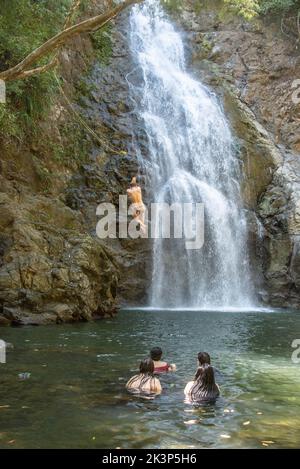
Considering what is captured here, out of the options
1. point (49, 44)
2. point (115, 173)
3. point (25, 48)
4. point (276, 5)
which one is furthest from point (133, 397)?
point (276, 5)

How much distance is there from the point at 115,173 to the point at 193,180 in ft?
11.7

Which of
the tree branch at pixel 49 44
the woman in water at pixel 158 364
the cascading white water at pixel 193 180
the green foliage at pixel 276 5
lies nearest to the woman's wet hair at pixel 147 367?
the woman in water at pixel 158 364

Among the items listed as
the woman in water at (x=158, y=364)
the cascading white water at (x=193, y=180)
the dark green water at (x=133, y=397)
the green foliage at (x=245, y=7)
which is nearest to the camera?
the dark green water at (x=133, y=397)

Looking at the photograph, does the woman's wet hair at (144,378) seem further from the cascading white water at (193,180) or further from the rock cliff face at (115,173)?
the cascading white water at (193,180)

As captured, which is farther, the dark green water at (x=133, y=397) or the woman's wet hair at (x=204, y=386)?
the woman's wet hair at (x=204, y=386)

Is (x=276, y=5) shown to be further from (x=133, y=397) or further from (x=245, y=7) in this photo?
(x=133, y=397)

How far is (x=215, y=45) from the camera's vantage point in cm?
3106

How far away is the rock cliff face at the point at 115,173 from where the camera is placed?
1611cm

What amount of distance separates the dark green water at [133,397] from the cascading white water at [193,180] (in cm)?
768

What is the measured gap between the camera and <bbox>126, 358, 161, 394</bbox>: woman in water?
25.8 feet

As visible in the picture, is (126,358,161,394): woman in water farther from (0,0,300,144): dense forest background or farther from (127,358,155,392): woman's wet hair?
(0,0,300,144): dense forest background

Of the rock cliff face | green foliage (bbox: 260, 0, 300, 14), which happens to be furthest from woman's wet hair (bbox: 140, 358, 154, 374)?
green foliage (bbox: 260, 0, 300, 14)

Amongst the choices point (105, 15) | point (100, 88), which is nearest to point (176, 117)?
point (100, 88)

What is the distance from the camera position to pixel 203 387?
7.59 m
